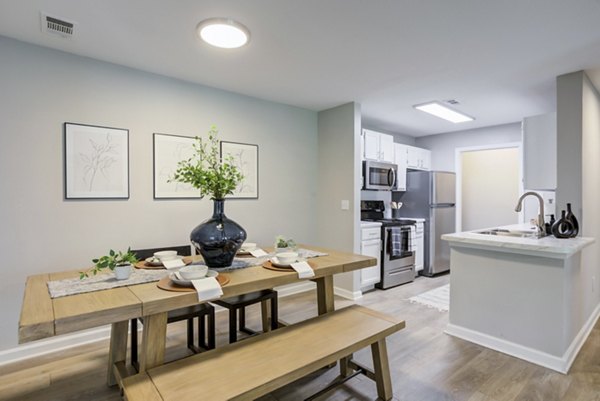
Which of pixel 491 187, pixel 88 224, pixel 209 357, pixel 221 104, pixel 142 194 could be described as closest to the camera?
pixel 209 357

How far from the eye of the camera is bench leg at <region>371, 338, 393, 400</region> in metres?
1.93

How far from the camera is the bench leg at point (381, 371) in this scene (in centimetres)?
193

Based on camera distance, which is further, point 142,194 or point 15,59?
point 142,194

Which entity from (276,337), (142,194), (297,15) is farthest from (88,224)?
(297,15)

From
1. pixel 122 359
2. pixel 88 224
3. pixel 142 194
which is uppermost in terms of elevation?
pixel 142 194

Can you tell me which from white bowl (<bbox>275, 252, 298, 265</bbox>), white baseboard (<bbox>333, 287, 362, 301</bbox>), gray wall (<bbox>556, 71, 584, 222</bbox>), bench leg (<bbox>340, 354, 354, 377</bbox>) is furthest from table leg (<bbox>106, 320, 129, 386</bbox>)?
gray wall (<bbox>556, 71, 584, 222</bbox>)

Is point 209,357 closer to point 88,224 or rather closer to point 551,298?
point 88,224

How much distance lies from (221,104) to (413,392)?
3151mm

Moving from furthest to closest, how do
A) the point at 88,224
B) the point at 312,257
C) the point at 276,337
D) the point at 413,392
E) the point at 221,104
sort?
the point at 221,104
the point at 88,224
the point at 312,257
the point at 413,392
the point at 276,337

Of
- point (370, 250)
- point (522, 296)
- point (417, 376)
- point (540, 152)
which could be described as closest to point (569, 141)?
point (540, 152)

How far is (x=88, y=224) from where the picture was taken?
2.68 metres

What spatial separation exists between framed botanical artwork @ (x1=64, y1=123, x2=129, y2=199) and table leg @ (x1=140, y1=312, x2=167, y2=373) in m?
1.72

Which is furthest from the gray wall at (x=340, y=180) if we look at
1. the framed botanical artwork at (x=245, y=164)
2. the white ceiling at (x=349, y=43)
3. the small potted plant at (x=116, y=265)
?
the small potted plant at (x=116, y=265)

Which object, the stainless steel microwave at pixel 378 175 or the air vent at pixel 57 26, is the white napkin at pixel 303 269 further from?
the stainless steel microwave at pixel 378 175
